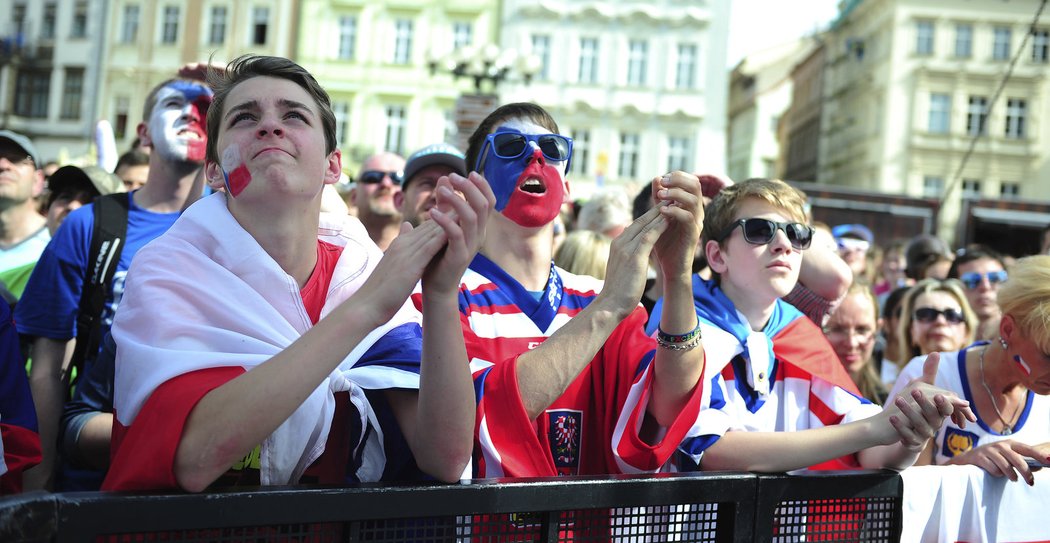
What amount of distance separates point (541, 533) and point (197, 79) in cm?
256

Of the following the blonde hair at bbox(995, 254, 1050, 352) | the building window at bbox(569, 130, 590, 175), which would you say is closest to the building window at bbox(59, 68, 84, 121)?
the building window at bbox(569, 130, 590, 175)

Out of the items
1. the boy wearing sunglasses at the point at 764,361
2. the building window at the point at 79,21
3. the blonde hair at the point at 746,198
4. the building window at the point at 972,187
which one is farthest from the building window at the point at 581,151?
the boy wearing sunglasses at the point at 764,361

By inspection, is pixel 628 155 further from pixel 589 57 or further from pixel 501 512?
pixel 501 512

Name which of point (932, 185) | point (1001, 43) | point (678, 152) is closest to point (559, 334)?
point (678, 152)

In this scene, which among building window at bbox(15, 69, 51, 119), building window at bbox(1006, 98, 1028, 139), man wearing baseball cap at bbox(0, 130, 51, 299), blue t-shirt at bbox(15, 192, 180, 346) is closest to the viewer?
blue t-shirt at bbox(15, 192, 180, 346)

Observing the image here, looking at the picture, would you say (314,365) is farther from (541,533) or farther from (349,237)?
(349,237)

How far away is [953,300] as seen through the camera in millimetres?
4906

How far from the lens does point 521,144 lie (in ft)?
9.24

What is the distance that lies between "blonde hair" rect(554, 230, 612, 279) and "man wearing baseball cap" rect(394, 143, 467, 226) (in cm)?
62

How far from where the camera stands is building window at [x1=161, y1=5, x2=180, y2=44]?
39.7 metres

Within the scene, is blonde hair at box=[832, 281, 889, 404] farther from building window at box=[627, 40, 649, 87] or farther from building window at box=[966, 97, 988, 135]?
building window at box=[966, 97, 988, 135]

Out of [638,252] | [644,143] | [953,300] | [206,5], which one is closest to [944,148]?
[644,143]

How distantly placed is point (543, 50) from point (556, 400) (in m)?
35.7

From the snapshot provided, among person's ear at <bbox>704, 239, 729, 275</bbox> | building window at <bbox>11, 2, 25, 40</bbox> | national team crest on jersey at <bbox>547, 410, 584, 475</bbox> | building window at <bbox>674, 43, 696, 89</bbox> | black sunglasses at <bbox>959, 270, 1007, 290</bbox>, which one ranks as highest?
building window at <bbox>11, 2, 25, 40</bbox>
